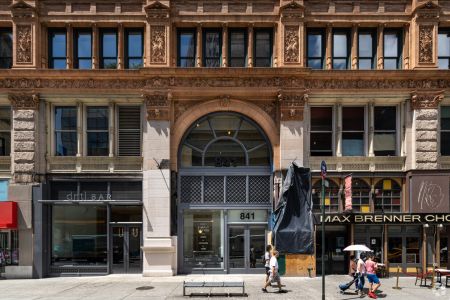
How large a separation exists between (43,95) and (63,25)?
367 cm

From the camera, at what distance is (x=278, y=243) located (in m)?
17.8

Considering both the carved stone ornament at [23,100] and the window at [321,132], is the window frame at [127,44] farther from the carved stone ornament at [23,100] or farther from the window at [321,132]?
the window at [321,132]

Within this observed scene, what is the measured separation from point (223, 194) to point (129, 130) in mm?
5819

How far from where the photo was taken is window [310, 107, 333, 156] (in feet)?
67.5

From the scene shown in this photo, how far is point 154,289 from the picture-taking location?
54.7ft

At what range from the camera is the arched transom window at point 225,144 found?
20.9m

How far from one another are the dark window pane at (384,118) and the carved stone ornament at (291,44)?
5.04 meters

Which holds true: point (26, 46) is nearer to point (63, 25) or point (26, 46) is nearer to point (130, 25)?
point (63, 25)

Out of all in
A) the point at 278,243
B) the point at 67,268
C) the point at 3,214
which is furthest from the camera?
the point at 67,268

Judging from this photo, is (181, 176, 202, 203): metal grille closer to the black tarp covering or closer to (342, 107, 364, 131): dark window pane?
the black tarp covering

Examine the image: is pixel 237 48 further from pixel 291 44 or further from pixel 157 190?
pixel 157 190

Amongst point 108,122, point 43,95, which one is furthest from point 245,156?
point 43,95

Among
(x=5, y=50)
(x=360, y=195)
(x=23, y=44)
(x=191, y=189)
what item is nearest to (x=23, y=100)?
(x=23, y=44)

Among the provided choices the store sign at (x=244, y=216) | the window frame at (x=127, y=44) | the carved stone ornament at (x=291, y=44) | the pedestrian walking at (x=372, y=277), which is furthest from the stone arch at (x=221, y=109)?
the pedestrian walking at (x=372, y=277)
